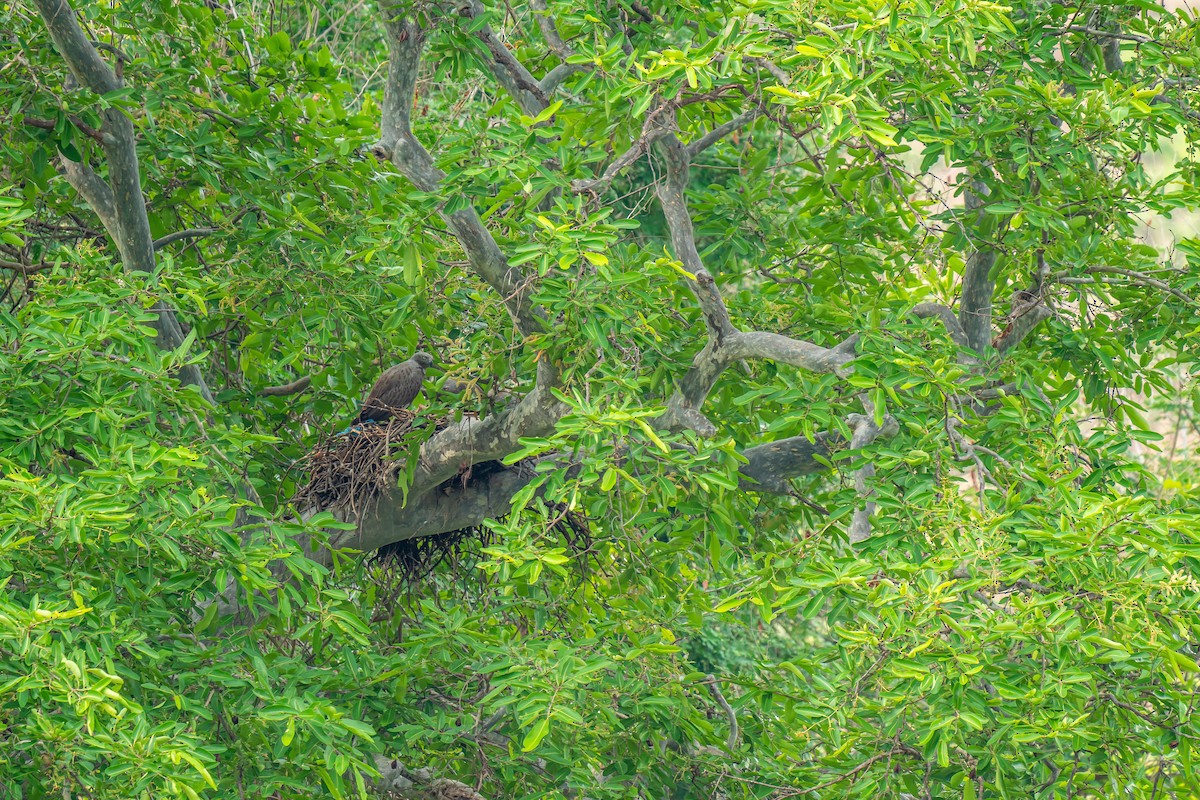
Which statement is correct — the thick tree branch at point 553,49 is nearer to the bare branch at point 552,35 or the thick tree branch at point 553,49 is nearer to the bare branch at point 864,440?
the bare branch at point 552,35

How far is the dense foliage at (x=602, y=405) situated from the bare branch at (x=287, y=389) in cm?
11

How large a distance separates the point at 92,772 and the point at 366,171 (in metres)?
2.72

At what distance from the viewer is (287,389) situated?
17.7 feet

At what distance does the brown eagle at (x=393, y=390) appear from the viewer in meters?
5.20

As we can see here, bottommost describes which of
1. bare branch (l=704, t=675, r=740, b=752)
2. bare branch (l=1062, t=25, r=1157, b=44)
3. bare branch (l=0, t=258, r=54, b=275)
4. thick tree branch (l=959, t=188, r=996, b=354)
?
bare branch (l=704, t=675, r=740, b=752)

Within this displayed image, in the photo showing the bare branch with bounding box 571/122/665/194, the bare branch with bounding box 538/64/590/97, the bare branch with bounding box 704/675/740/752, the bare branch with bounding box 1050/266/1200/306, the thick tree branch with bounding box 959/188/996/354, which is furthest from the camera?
the bare branch with bounding box 704/675/740/752

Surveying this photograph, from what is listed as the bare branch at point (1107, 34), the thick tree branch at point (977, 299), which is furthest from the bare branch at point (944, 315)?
the bare branch at point (1107, 34)

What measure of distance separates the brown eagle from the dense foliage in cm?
16

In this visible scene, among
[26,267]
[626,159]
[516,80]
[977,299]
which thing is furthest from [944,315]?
[26,267]

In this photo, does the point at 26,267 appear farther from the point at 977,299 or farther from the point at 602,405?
the point at 977,299

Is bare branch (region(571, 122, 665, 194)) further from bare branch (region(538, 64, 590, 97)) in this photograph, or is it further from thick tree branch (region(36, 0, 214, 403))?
thick tree branch (region(36, 0, 214, 403))

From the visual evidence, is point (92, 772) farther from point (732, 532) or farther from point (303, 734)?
point (732, 532)

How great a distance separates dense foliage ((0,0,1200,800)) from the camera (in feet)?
10.6

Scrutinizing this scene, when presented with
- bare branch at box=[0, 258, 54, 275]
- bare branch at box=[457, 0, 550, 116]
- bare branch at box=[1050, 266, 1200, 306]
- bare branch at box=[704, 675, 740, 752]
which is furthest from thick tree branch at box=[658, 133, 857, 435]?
bare branch at box=[0, 258, 54, 275]
